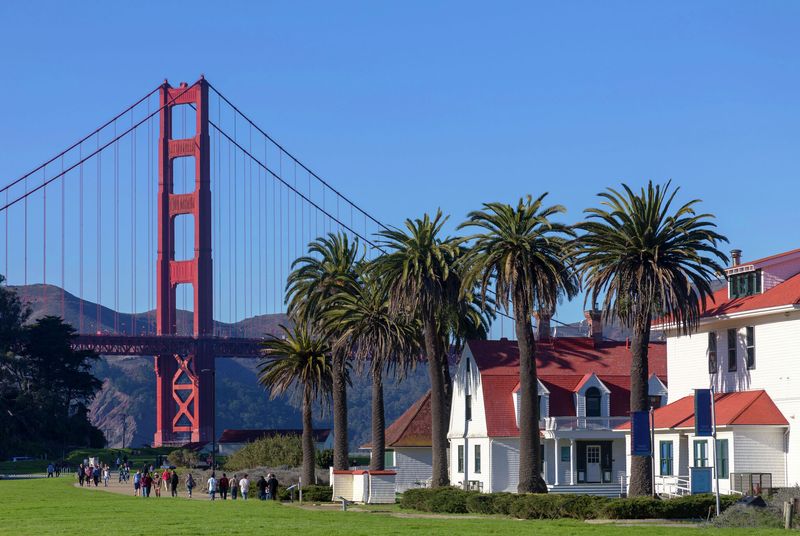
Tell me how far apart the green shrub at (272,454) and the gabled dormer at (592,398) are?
3157 centimetres

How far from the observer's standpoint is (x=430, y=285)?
6906cm

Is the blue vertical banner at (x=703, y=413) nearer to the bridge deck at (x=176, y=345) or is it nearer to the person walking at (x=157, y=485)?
the person walking at (x=157, y=485)

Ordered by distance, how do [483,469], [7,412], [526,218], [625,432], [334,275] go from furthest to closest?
[7,412]
[334,275]
[483,469]
[625,432]
[526,218]

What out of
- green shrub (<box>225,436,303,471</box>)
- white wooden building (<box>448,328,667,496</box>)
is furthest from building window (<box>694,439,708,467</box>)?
green shrub (<box>225,436,303,471</box>)

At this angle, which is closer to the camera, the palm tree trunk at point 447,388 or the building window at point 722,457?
the building window at point 722,457

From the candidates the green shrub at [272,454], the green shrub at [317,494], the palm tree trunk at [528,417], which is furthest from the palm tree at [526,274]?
the green shrub at [272,454]

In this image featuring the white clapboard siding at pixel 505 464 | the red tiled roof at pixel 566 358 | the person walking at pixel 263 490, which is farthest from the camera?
the red tiled roof at pixel 566 358

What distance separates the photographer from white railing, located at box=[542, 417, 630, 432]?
71.9 m

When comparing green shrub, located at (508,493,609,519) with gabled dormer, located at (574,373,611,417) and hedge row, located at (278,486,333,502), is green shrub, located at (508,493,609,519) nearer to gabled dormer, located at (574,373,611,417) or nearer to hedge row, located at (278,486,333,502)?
gabled dormer, located at (574,373,611,417)

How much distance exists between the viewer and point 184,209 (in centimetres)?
16475

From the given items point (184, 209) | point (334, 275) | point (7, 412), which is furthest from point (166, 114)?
point (334, 275)

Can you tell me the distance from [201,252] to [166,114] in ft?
74.4

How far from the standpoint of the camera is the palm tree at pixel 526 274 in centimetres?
6112

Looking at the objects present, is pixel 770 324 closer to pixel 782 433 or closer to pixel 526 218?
pixel 782 433
